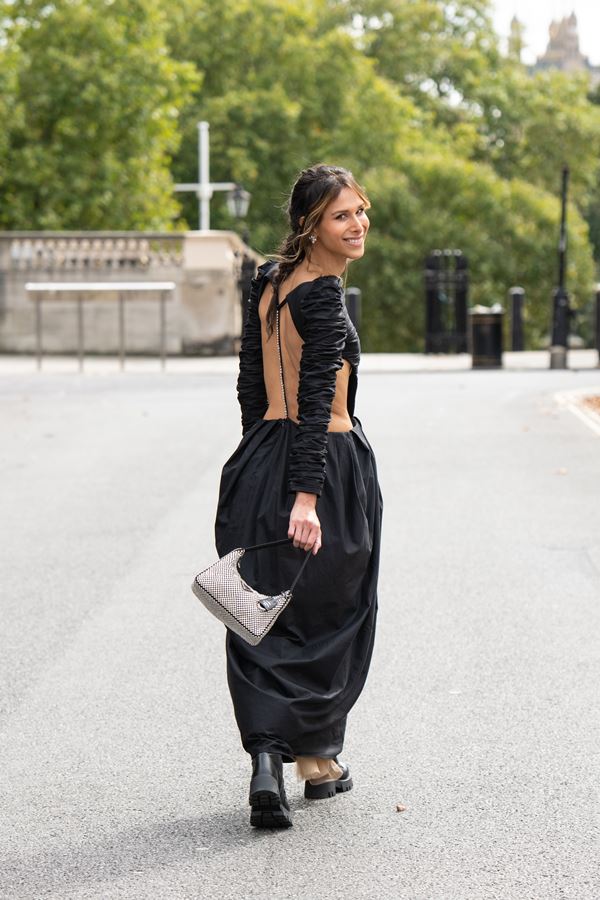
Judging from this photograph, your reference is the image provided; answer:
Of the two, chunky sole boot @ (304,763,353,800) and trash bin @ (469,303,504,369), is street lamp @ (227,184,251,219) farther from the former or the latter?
chunky sole boot @ (304,763,353,800)

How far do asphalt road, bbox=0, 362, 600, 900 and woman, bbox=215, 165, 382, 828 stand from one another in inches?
10.4

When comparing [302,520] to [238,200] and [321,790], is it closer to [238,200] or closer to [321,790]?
[321,790]

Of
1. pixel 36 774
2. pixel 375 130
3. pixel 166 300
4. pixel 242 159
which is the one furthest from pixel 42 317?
pixel 36 774

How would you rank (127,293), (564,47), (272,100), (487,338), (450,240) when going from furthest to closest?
1. (564,47)
2. (450,240)
3. (272,100)
4. (127,293)
5. (487,338)

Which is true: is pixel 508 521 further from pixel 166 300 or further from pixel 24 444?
pixel 166 300

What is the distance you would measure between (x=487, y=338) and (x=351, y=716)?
23890mm

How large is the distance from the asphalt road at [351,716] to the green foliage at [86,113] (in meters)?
31.9

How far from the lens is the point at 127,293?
34062 mm

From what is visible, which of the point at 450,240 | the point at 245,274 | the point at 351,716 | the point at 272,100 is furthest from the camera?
the point at 450,240

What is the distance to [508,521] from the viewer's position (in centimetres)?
985

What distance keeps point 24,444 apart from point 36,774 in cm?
1031

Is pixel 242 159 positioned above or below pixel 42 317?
above

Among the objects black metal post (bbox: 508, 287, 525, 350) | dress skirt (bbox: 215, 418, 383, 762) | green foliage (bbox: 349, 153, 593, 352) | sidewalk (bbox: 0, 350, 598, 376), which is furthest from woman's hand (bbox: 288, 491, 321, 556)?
green foliage (bbox: 349, 153, 593, 352)

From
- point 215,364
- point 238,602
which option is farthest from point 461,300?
point 238,602
